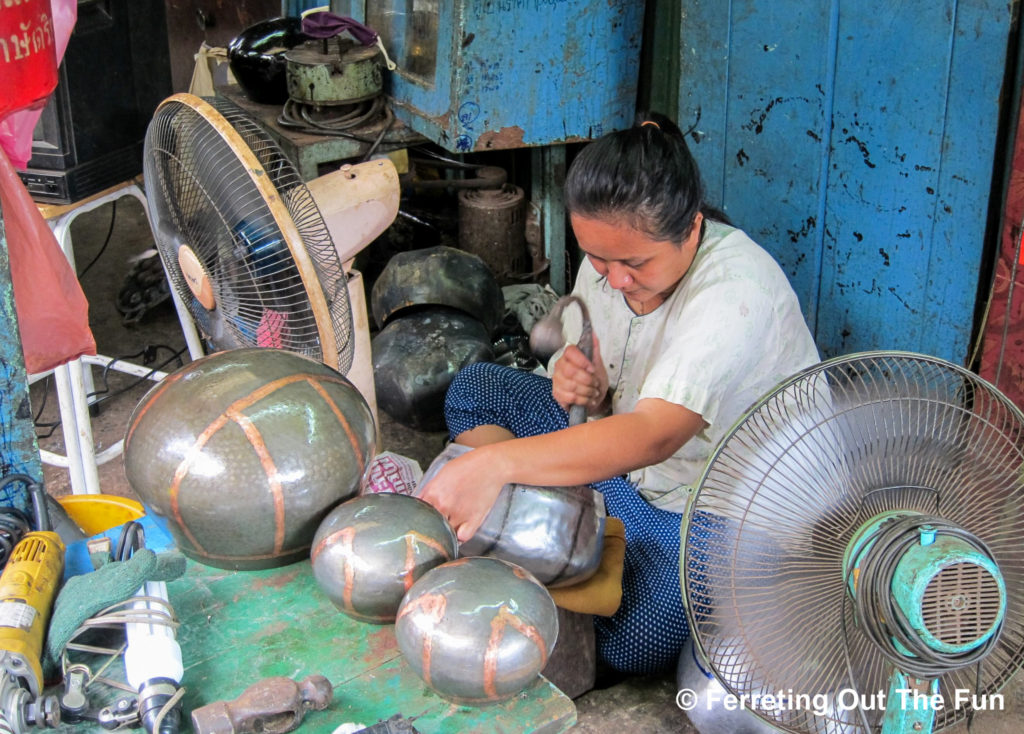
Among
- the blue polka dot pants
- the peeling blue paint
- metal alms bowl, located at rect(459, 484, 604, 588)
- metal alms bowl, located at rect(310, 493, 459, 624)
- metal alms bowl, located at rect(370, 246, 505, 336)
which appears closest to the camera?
metal alms bowl, located at rect(310, 493, 459, 624)

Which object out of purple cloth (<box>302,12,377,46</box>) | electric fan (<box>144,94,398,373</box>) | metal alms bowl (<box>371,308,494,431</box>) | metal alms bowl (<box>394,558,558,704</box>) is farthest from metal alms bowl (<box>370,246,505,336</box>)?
metal alms bowl (<box>394,558,558,704</box>)

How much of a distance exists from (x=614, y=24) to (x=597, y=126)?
34 cm

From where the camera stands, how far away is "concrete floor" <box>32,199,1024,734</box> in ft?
8.10

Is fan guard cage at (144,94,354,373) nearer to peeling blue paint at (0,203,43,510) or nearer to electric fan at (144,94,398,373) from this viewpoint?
electric fan at (144,94,398,373)

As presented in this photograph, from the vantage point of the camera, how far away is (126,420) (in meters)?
3.64

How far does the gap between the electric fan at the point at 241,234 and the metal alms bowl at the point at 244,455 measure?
35 centimetres

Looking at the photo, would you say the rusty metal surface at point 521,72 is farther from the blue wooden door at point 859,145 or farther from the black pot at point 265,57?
the black pot at point 265,57

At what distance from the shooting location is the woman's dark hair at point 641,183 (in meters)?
1.98

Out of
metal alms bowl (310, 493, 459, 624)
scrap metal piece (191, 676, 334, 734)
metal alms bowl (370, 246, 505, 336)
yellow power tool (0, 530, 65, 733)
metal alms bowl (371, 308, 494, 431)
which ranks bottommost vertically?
metal alms bowl (371, 308, 494, 431)

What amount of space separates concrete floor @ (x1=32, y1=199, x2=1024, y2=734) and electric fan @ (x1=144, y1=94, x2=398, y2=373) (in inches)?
41.1

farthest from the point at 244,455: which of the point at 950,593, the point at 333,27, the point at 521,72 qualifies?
the point at 333,27

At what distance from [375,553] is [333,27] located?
261 cm

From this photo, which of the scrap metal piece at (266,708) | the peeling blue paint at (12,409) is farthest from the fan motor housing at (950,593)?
the peeling blue paint at (12,409)

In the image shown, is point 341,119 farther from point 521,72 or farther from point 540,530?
point 540,530
